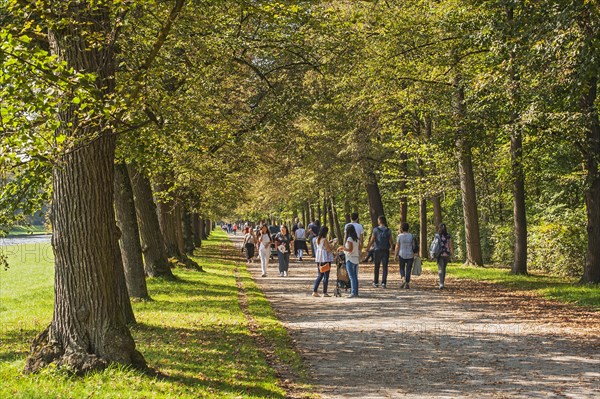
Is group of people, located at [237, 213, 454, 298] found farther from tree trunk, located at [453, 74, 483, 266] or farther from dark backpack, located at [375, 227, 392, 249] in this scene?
tree trunk, located at [453, 74, 483, 266]

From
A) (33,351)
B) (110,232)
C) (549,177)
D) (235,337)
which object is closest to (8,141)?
(110,232)

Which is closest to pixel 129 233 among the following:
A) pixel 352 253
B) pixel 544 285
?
pixel 352 253

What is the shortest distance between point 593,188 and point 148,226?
1176 cm

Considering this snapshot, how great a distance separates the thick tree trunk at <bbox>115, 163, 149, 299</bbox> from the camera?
15.1 metres

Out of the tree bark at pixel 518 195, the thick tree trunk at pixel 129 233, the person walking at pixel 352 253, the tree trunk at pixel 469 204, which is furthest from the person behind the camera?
the tree trunk at pixel 469 204

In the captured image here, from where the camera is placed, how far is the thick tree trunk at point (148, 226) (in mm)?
19344

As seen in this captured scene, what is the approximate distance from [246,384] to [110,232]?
2.40 metres

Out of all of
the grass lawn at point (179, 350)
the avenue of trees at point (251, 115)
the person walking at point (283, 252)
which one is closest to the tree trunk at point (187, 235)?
the avenue of trees at point (251, 115)

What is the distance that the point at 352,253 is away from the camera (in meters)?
17.2

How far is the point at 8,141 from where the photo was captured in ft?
21.5

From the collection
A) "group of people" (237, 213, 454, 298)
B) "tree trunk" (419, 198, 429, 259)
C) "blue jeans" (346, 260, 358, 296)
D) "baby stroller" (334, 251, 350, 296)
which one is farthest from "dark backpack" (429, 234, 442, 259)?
"tree trunk" (419, 198, 429, 259)

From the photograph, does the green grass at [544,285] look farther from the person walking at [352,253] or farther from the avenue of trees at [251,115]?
the person walking at [352,253]

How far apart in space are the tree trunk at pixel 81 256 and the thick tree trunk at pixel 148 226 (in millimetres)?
9910

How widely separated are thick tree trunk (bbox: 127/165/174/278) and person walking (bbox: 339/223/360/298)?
5.56m
